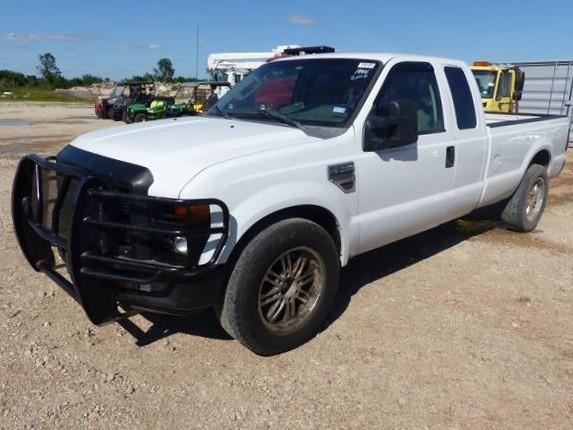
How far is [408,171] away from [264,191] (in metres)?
1.45

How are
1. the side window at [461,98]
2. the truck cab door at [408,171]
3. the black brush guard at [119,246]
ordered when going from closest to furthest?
the black brush guard at [119,246] → the truck cab door at [408,171] → the side window at [461,98]

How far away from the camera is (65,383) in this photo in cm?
310

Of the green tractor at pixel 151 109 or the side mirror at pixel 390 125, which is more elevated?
the side mirror at pixel 390 125

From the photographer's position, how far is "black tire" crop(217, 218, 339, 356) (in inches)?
121

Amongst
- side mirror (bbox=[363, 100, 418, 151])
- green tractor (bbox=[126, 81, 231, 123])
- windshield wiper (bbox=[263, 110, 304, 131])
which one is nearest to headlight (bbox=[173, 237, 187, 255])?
windshield wiper (bbox=[263, 110, 304, 131])

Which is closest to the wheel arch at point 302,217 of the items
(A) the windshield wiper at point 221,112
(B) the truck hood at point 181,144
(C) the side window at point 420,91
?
(B) the truck hood at point 181,144

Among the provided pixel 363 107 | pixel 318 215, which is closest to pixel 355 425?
pixel 318 215

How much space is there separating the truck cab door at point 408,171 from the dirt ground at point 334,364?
0.67m

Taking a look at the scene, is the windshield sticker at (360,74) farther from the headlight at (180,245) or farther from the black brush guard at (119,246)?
the headlight at (180,245)

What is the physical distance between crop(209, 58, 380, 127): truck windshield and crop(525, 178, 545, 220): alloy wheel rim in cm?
333

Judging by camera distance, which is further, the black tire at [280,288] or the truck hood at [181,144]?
the black tire at [280,288]

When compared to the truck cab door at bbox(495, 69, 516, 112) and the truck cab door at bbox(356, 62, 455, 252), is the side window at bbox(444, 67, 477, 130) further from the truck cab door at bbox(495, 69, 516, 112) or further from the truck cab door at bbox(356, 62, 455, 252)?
the truck cab door at bbox(495, 69, 516, 112)

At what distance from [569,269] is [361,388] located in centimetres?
315

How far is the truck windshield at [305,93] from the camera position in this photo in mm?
3787
